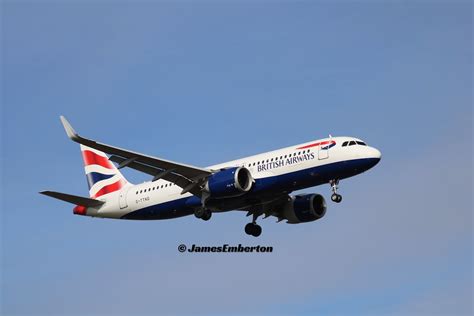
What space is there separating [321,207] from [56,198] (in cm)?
1647

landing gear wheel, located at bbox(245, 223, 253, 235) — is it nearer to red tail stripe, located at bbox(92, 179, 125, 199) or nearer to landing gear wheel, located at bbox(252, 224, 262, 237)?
landing gear wheel, located at bbox(252, 224, 262, 237)

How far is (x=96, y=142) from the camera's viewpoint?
149 feet

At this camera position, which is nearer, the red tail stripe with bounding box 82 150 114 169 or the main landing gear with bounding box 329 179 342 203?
the main landing gear with bounding box 329 179 342 203

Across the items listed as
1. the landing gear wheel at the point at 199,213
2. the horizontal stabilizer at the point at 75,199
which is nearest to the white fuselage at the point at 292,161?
the landing gear wheel at the point at 199,213

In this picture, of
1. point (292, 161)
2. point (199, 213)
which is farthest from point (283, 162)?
point (199, 213)

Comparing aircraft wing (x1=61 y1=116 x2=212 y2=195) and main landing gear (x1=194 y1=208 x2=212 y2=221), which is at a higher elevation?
aircraft wing (x1=61 y1=116 x2=212 y2=195)

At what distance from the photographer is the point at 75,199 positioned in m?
55.1

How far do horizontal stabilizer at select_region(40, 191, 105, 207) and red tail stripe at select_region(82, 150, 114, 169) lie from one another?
4571 mm

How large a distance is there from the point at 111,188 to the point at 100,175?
7.11ft

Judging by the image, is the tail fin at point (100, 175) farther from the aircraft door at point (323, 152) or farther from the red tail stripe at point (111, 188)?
the aircraft door at point (323, 152)

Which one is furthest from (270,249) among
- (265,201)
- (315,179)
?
(315,179)

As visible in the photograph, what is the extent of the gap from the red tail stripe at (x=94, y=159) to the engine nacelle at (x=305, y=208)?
12.9 m

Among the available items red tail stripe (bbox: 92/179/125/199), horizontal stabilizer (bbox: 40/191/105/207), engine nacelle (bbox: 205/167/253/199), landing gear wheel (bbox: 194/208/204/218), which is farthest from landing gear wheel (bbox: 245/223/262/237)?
horizontal stabilizer (bbox: 40/191/105/207)

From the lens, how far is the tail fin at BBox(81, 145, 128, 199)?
58.7m
